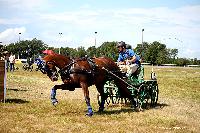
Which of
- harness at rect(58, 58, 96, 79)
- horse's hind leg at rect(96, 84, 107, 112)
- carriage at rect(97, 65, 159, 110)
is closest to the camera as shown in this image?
harness at rect(58, 58, 96, 79)

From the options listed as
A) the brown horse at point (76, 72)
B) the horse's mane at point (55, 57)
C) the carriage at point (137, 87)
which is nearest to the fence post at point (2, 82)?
the brown horse at point (76, 72)

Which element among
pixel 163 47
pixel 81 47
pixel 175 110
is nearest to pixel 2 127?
pixel 175 110

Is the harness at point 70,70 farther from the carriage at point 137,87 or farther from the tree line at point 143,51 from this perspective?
the tree line at point 143,51

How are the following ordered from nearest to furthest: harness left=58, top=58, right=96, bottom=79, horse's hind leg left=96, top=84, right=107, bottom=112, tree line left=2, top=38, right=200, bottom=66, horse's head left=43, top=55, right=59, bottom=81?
horse's head left=43, top=55, right=59, bottom=81
harness left=58, top=58, right=96, bottom=79
horse's hind leg left=96, top=84, right=107, bottom=112
tree line left=2, top=38, right=200, bottom=66

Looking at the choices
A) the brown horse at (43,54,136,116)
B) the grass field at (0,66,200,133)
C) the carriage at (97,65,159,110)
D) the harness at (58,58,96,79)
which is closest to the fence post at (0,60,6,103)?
the grass field at (0,66,200,133)

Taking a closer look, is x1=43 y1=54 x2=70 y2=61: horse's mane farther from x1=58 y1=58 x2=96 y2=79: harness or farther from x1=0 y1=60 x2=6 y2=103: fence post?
x1=0 y1=60 x2=6 y2=103: fence post

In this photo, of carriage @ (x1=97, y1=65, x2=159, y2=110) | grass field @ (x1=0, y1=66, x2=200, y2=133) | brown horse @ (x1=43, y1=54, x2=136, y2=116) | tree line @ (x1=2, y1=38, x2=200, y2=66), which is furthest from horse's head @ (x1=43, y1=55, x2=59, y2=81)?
tree line @ (x1=2, y1=38, x2=200, y2=66)

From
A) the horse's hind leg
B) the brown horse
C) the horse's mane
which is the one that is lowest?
the horse's hind leg

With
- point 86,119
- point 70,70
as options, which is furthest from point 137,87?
point 86,119

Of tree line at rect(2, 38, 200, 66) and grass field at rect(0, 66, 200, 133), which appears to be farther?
tree line at rect(2, 38, 200, 66)

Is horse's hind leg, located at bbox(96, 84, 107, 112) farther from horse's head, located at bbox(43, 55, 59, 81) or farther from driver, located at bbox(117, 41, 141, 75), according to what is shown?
horse's head, located at bbox(43, 55, 59, 81)

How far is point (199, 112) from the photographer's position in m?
14.8

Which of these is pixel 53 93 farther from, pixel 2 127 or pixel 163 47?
pixel 163 47

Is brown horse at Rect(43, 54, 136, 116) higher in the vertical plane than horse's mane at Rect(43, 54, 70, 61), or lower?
lower
